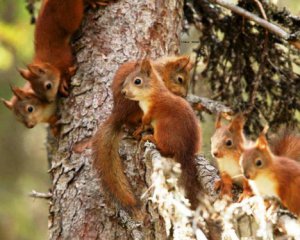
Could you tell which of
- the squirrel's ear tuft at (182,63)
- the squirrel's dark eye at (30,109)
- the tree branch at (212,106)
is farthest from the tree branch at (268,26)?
the squirrel's dark eye at (30,109)

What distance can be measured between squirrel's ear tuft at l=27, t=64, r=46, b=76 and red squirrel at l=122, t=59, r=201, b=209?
1.52 meters

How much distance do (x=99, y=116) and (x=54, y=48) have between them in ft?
3.83

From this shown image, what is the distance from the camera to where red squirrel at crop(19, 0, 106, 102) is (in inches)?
198

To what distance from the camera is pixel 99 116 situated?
4.39 m

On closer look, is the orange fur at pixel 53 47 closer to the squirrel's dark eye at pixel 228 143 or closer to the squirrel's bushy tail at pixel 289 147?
the squirrel's dark eye at pixel 228 143

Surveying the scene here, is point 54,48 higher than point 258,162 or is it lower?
lower

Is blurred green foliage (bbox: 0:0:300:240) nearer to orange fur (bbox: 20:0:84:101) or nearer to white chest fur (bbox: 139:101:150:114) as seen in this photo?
orange fur (bbox: 20:0:84:101)

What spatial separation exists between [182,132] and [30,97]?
6.66 ft

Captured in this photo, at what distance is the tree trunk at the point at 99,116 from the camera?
4.02m

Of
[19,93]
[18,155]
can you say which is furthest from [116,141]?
[18,155]

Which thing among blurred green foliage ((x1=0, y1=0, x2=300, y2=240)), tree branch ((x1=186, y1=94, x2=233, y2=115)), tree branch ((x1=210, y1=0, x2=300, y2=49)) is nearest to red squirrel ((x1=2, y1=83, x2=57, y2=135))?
blurred green foliage ((x1=0, y1=0, x2=300, y2=240))

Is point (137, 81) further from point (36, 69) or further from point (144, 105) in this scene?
point (36, 69)

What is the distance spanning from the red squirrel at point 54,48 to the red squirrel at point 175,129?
3.27 feet

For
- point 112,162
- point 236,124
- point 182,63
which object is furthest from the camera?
point 182,63
